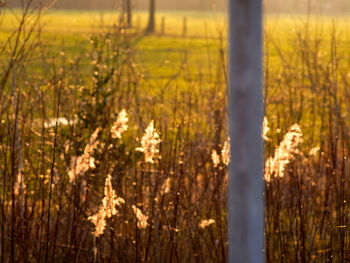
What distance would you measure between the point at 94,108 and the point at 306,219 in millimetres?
1482

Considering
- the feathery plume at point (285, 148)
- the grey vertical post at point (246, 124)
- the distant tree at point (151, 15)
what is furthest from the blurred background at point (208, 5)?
the distant tree at point (151, 15)

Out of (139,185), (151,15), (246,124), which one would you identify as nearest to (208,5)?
(139,185)

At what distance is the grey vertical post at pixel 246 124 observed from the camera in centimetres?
74

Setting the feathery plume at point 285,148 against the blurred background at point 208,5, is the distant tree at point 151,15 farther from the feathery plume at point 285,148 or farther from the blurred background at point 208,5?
the feathery plume at point 285,148

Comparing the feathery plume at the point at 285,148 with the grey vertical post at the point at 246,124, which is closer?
the grey vertical post at the point at 246,124

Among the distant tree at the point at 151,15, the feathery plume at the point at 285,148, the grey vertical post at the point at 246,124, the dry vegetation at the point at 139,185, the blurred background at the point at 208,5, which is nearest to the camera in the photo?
the grey vertical post at the point at 246,124

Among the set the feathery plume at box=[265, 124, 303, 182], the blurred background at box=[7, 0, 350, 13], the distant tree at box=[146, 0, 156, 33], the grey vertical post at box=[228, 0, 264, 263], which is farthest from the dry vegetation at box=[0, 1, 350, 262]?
the distant tree at box=[146, 0, 156, 33]

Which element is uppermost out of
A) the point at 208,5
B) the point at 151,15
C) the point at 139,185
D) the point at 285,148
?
the point at 151,15

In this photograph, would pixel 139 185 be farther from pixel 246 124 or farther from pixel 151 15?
pixel 151 15

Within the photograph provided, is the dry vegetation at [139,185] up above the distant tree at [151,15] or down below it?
below

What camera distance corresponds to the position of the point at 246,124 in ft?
2.43

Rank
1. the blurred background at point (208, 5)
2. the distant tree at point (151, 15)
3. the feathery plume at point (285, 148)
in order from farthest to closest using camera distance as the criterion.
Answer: the distant tree at point (151, 15) < the blurred background at point (208, 5) < the feathery plume at point (285, 148)

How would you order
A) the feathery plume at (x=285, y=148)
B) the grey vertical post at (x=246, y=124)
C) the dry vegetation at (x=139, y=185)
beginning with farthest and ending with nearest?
the dry vegetation at (x=139, y=185) < the feathery plume at (x=285, y=148) < the grey vertical post at (x=246, y=124)

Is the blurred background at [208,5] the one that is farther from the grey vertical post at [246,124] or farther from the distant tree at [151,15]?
the distant tree at [151,15]
